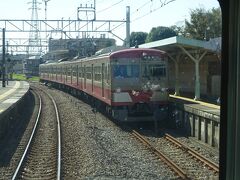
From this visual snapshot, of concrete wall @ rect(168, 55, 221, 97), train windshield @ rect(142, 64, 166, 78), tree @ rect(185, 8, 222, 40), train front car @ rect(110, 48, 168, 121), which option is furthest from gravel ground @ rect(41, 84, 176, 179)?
tree @ rect(185, 8, 222, 40)

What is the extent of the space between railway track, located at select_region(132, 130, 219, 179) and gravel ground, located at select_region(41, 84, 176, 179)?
20cm

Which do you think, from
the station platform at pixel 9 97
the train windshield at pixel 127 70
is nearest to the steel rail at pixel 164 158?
the train windshield at pixel 127 70

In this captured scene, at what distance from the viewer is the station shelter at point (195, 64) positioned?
64.4 feet

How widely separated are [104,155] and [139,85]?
597 centimetres

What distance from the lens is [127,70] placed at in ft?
57.1

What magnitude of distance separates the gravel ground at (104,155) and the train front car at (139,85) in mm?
918

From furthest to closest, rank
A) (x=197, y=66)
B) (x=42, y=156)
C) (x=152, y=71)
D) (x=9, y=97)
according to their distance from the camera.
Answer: (x=9, y=97) → (x=197, y=66) → (x=152, y=71) → (x=42, y=156)

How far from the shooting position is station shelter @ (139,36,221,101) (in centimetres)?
1962

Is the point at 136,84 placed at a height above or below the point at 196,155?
above

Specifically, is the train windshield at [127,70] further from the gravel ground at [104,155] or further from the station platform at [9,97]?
the station platform at [9,97]

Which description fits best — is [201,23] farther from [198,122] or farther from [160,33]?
[198,122]

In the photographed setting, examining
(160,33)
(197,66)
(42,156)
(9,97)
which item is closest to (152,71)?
(197,66)

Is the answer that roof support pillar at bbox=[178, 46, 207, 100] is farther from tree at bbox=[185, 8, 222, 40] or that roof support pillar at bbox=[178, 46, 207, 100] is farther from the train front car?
tree at bbox=[185, 8, 222, 40]

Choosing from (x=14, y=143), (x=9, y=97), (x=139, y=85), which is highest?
(x=139, y=85)
